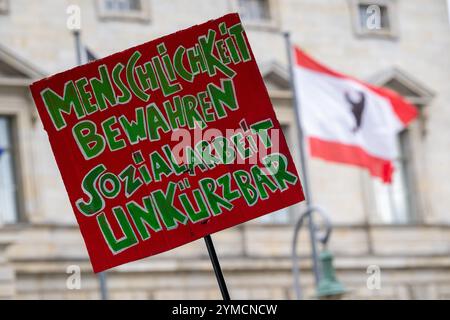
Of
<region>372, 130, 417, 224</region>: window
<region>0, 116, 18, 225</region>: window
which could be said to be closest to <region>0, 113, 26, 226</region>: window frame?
<region>0, 116, 18, 225</region>: window

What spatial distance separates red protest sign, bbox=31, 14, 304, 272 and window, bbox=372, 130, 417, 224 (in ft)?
80.1

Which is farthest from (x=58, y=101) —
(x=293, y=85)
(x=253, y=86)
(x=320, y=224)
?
(x=320, y=224)

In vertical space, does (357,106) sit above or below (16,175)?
above

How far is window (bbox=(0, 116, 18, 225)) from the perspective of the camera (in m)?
26.7

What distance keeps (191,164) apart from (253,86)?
1.51ft

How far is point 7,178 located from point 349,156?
5.36 m

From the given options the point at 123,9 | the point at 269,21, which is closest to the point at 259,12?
the point at 269,21

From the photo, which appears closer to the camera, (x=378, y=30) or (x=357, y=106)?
(x=357, y=106)

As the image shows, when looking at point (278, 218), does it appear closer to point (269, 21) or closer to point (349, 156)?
point (349, 156)

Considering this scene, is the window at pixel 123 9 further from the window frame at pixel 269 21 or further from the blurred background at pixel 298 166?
the window frame at pixel 269 21

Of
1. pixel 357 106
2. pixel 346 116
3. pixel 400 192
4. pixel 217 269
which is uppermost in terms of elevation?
pixel 357 106

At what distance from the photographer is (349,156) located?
2727 centimetres

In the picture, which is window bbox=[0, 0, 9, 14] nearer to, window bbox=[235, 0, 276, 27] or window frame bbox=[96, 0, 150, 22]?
window frame bbox=[96, 0, 150, 22]

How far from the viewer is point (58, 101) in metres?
7.97
